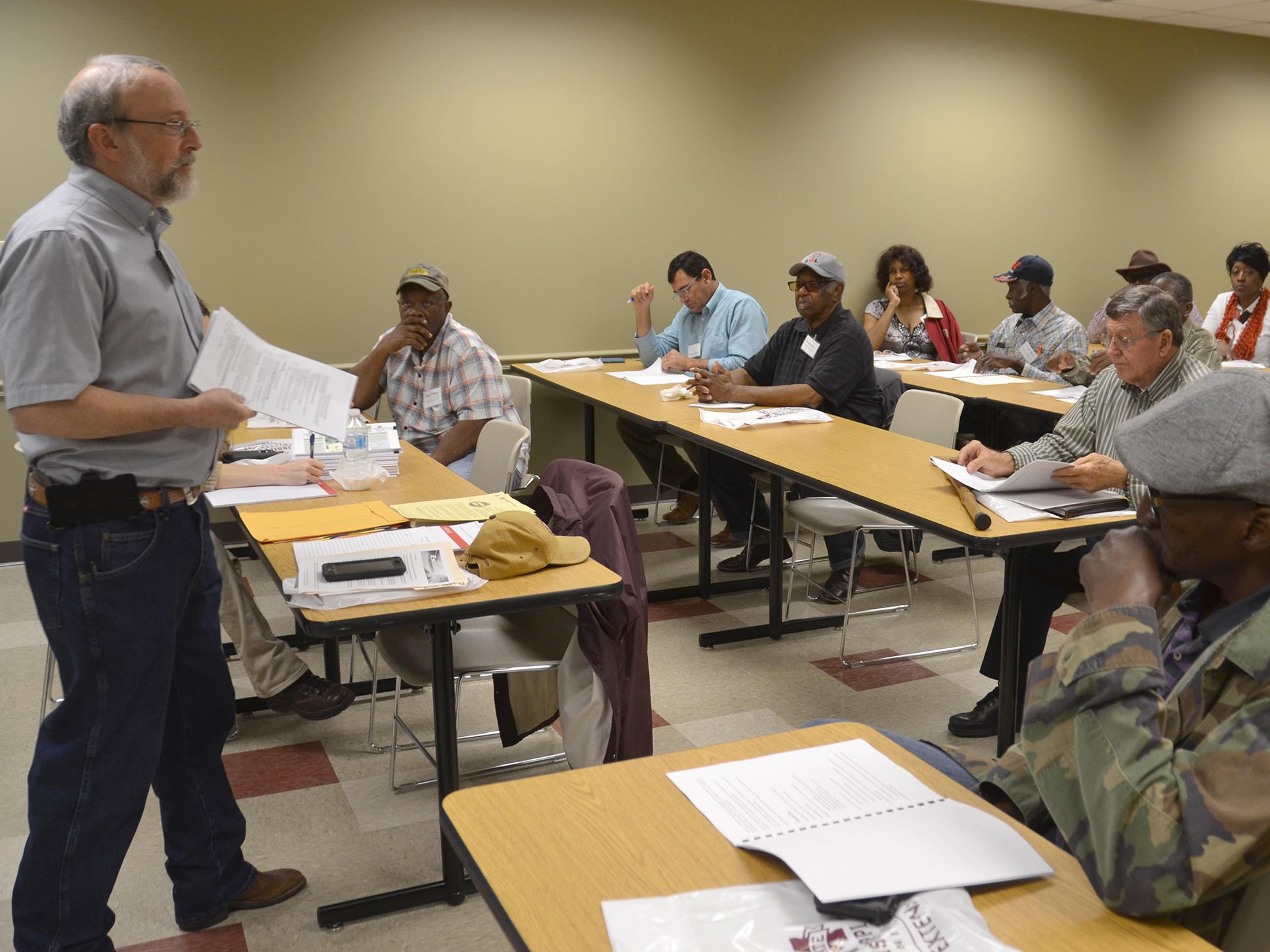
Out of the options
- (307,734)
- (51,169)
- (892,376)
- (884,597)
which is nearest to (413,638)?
(307,734)

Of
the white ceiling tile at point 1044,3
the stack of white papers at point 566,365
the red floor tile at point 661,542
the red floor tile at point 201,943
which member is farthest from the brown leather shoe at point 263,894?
the white ceiling tile at point 1044,3

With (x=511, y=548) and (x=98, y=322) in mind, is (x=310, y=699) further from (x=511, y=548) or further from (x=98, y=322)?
(x=98, y=322)

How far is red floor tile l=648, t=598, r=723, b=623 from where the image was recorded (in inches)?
171

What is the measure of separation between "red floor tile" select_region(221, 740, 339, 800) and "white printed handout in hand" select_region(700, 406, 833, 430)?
1.84 meters

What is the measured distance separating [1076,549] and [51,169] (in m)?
4.77

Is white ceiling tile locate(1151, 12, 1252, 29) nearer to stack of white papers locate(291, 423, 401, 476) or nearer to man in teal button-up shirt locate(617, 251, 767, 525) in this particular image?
man in teal button-up shirt locate(617, 251, 767, 525)

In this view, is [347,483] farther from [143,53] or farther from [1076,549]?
[143,53]

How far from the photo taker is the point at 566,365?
586 cm

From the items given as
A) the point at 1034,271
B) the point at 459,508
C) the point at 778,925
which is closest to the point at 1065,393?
the point at 1034,271

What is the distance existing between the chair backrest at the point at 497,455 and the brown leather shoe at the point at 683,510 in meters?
2.22

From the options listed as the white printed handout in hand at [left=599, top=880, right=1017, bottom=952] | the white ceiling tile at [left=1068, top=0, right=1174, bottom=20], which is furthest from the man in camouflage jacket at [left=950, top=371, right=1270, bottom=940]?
the white ceiling tile at [left=1068, top=0, right=1174, bottom=20]

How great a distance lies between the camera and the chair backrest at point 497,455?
3439mm

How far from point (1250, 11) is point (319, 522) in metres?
7.35

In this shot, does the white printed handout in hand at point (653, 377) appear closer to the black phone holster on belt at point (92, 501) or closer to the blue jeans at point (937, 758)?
the black phone holster on belt at point (92, 501)
